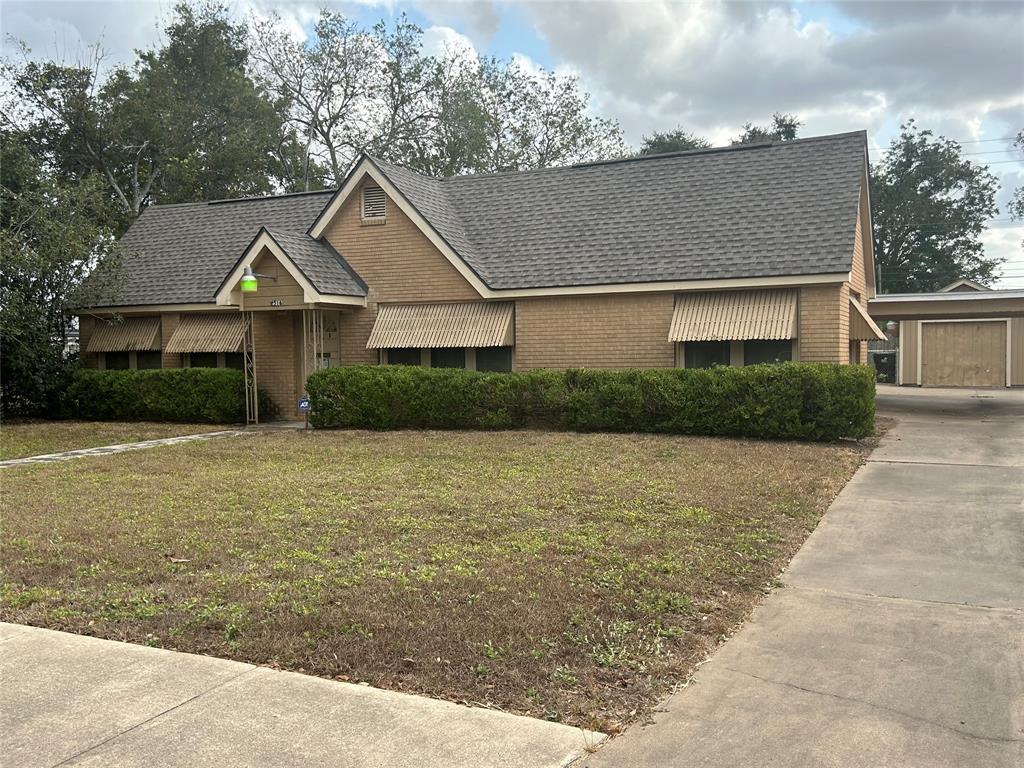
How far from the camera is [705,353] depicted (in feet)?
54.2

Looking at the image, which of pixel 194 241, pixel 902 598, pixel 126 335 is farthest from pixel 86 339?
pixel 902 598

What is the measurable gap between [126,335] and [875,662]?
2063 centimetres

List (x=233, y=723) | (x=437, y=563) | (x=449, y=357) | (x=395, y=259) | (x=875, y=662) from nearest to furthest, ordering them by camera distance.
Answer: (x=233, y=723) < (x=875, y=662) < (x=437, y=563) < (x=449, y=357) < (x=395, y=259)

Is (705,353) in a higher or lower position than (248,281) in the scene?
lower

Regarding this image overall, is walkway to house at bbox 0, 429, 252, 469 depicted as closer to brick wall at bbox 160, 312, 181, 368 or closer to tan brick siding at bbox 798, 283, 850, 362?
brick wall at bbox 160, 312, 181, 368

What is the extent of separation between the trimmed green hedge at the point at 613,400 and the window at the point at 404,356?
2.33 meters

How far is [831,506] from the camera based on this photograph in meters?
8.59

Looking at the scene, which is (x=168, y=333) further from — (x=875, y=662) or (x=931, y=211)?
(x=931, y=211)

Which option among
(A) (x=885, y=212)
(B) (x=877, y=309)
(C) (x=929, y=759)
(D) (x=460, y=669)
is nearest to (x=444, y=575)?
(D) (x=460, y=669)

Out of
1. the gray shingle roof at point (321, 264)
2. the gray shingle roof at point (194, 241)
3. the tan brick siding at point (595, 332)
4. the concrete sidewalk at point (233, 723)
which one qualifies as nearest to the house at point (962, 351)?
the tan brick siding at point (595, 332)

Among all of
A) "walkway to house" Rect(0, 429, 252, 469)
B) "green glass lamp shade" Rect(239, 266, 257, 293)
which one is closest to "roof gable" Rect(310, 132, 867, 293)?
"green glass lamp shade" Rect(239, 266, 257, 293)

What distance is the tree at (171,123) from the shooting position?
30016mm

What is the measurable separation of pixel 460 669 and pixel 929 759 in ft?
7.18

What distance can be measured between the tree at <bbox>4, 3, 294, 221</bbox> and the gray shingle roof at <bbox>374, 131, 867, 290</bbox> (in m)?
16.6
